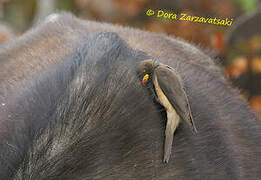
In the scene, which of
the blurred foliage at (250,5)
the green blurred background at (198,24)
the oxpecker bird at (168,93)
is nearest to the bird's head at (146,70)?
the oxpecker bird at (168,93)

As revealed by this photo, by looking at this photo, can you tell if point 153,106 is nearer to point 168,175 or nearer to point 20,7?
point 168,175

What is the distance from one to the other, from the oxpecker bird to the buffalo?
4cm

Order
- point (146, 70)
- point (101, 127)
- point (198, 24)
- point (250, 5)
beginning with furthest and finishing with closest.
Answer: point (198, 24), point (250, 5), point (146, 70), point (101, 127)

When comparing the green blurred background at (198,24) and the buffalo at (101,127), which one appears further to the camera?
the green blurred background at (198,24)

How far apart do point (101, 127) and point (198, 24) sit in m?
5.34

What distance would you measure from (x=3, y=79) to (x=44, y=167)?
0.99 m

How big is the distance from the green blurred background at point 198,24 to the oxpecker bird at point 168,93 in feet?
10.2

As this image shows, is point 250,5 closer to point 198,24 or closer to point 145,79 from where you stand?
point 198,24

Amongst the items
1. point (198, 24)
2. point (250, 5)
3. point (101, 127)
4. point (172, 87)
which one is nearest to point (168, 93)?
point (172, 87)

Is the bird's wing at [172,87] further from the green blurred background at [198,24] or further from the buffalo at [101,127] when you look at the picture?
the green blurred background at [198,24]

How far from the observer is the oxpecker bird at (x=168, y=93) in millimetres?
2213

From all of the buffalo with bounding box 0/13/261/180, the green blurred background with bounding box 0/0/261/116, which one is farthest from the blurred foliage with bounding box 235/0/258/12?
the buffalo with bounding box 0/13/261/180

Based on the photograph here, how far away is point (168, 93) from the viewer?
2227 millimetres

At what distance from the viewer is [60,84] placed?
2.24 metres
